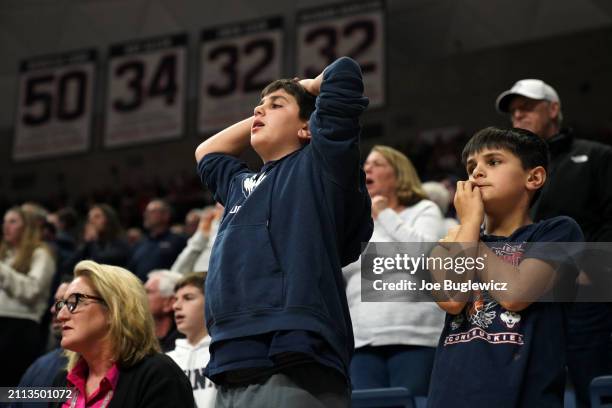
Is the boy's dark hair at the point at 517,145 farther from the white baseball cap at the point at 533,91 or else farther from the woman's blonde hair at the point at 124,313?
the woman's blonde hair at the point at 124,313

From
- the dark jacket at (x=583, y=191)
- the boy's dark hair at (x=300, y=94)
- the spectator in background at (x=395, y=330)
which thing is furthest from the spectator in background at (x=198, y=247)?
the boy's dark hair at (x=300, y=94)

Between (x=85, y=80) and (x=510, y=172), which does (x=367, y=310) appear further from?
(x=85, y=80)

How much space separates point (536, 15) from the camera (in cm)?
1147

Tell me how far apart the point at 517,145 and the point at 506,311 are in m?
0.54

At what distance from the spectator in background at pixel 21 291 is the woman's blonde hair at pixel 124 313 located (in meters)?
1.87

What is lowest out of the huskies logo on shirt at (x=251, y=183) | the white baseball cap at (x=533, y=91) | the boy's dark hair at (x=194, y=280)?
Answer: the huskies logo on shirt at (x=251, y=183)

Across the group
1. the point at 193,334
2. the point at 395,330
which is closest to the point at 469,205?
the point at 395,330

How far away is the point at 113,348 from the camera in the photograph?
9.98 ft

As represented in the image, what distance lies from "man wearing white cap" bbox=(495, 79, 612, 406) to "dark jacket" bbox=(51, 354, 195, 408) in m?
1.45

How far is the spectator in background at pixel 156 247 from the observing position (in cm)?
612

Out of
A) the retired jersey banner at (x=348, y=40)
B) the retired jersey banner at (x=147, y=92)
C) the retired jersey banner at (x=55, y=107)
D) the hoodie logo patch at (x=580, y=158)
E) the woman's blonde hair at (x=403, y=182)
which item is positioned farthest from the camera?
the retired jersey banner at (x=55, y=107)

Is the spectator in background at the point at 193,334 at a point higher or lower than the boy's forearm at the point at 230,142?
lower

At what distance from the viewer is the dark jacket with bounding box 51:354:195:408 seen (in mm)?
2818

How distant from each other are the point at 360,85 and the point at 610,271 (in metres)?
1.36
